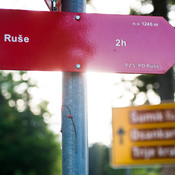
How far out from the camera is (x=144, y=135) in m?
5.36

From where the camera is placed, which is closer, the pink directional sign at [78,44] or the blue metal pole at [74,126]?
the blue metal pole at [74,126]

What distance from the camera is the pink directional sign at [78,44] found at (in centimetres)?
191

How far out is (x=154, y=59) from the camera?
6.53 feet

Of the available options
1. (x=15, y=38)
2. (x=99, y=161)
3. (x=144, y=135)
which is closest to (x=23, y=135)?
(x=99, y=161)

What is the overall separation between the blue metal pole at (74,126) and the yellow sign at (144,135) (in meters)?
3.53

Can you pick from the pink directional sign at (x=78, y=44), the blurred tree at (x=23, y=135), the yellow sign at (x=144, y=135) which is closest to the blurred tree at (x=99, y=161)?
the blurred tree at (x=23, y=135)

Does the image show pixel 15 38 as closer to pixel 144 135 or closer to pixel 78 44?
pixel 78 44

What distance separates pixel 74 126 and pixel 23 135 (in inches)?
1179

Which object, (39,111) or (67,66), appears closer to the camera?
(67,66)

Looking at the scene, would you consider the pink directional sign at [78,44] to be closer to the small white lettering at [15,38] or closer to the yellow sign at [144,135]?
the small white lettering at [15,38]

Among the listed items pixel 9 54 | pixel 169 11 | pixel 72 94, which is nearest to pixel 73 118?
pixel 72 94

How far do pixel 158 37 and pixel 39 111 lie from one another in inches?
1252

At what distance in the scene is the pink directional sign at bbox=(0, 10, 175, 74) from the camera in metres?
1.91

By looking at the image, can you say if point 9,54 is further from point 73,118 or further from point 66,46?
point 73,118
